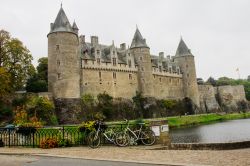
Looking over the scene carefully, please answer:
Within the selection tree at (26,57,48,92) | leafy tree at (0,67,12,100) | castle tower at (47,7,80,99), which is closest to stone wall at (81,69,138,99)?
castle tower at (47,7,80,99)

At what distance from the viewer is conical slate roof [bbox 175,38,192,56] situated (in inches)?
3041

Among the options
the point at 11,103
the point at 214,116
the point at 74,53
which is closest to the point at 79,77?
the point at 74,53

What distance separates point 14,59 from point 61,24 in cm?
847

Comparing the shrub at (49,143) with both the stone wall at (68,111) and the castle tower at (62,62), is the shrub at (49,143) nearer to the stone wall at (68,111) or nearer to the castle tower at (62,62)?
the stone wall at (68,111)

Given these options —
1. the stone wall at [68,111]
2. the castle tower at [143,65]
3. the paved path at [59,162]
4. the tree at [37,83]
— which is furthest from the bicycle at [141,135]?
the castle tower at [143,65]

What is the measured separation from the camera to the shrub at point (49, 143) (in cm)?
1561

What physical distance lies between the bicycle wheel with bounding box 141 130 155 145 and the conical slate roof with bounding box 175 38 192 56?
6463 cm

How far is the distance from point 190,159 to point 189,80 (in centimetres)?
6725

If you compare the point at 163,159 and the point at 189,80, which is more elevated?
the point at 189,80

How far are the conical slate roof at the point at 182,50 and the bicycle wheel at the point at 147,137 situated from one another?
64.6 meters

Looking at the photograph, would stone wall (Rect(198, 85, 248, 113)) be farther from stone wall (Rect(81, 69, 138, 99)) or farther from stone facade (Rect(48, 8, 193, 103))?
stone wall (Rect(81, 69, 138, 99))

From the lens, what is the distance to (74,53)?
47.2m

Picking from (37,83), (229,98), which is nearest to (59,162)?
(37,83)

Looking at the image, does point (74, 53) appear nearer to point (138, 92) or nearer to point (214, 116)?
point (138, 92)
